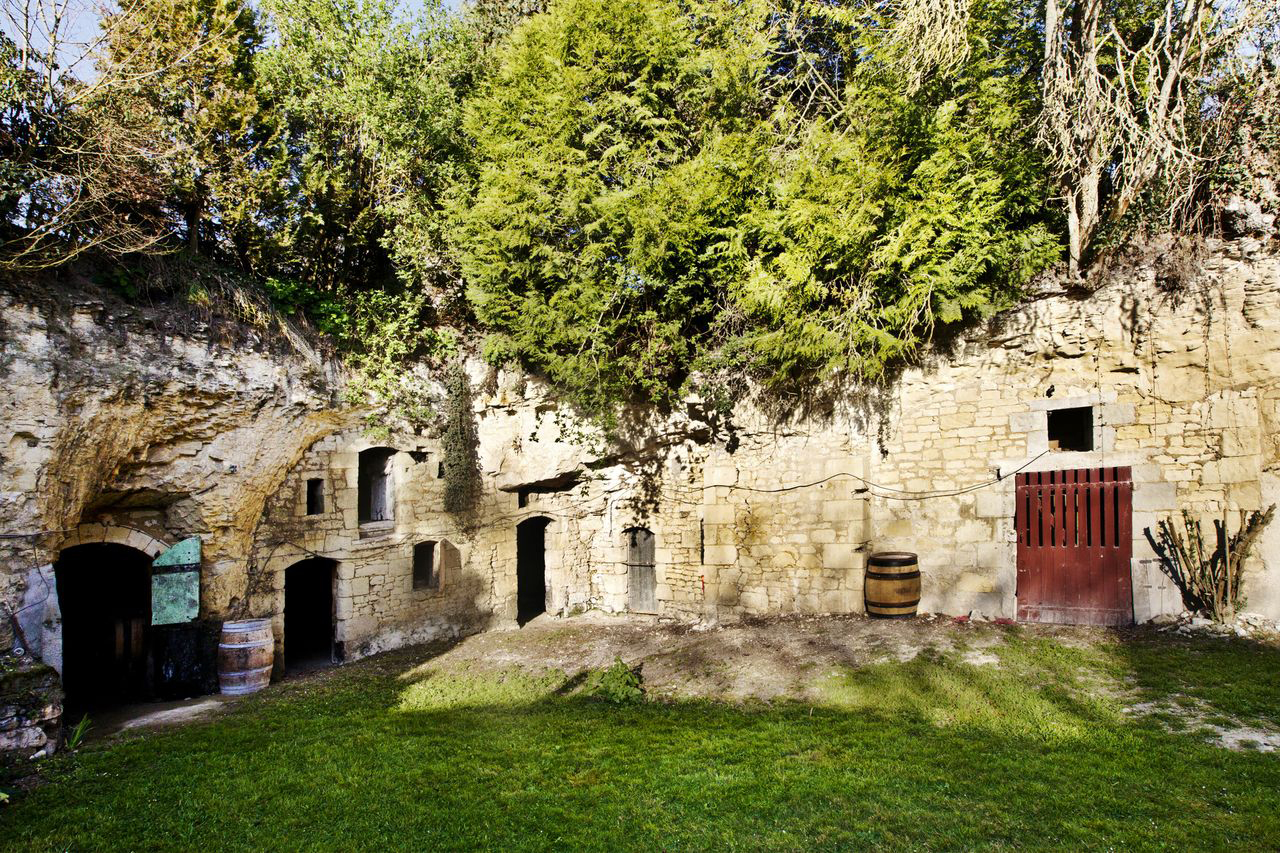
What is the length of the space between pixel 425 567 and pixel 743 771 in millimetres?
7672

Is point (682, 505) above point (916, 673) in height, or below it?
above

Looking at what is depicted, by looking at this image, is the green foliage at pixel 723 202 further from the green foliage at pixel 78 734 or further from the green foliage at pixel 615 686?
the green foliage at pixel 78 734

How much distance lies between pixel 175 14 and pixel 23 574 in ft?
26.0

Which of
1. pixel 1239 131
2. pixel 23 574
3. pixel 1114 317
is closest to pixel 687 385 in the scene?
pixel 1114 317

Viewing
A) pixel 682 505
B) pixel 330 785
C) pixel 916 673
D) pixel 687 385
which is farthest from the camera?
pixel 682 505

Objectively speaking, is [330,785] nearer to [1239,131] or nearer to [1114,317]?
[1114,317]

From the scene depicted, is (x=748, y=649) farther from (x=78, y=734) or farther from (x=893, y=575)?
(x=78, y=734)

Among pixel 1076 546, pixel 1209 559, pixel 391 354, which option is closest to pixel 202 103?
pixel 391 354

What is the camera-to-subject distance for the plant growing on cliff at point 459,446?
11.7 metres

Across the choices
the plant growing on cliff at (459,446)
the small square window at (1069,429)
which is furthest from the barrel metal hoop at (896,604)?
the plant growing on cliff at (459,446)

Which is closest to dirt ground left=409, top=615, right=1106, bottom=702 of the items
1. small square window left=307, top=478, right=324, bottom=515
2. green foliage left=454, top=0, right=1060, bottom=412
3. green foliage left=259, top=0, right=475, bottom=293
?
small square window left=307, top=478, right=324, bottom=515

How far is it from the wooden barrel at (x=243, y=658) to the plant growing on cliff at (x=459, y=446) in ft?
11.6

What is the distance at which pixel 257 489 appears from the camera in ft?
30.9

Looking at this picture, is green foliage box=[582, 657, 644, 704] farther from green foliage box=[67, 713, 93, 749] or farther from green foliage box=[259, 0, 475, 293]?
green foliage box=[259, 0, 475, 293]
